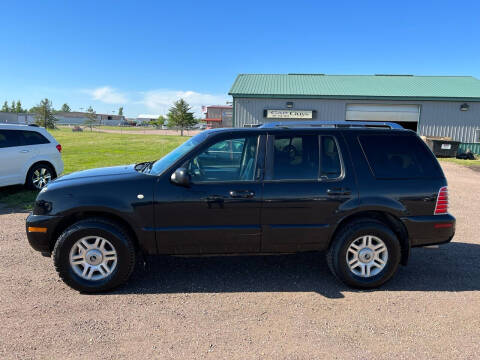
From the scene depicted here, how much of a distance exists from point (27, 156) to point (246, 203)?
6.95m

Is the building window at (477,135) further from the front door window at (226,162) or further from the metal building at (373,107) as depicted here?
the front door window at (226,162)

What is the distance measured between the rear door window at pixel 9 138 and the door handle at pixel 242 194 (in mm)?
6867

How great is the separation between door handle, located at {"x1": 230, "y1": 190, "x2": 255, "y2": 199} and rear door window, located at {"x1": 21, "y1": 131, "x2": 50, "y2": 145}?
6.96 metres

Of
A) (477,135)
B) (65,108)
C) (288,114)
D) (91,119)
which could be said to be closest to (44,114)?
(91,119)

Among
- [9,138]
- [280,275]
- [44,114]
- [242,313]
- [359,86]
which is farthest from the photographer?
[44,114]

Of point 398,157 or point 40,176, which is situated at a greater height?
point 398,157

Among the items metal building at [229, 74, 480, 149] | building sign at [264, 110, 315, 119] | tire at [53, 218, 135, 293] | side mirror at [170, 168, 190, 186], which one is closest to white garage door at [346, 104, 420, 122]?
metal building at [229, 74, 480, 149]

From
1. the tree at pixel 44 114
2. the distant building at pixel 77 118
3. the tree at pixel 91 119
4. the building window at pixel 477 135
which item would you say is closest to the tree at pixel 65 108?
the distant building at pixel 77 118

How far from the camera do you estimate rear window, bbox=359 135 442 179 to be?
12.8ft

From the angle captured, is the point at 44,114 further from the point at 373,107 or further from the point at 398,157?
the point at 398,157

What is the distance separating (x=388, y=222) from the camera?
399cm

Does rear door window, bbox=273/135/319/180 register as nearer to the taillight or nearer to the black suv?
the black suv

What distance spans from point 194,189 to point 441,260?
3459 millimetres

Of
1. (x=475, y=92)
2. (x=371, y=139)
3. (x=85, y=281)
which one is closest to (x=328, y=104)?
(x=475, y=92)
